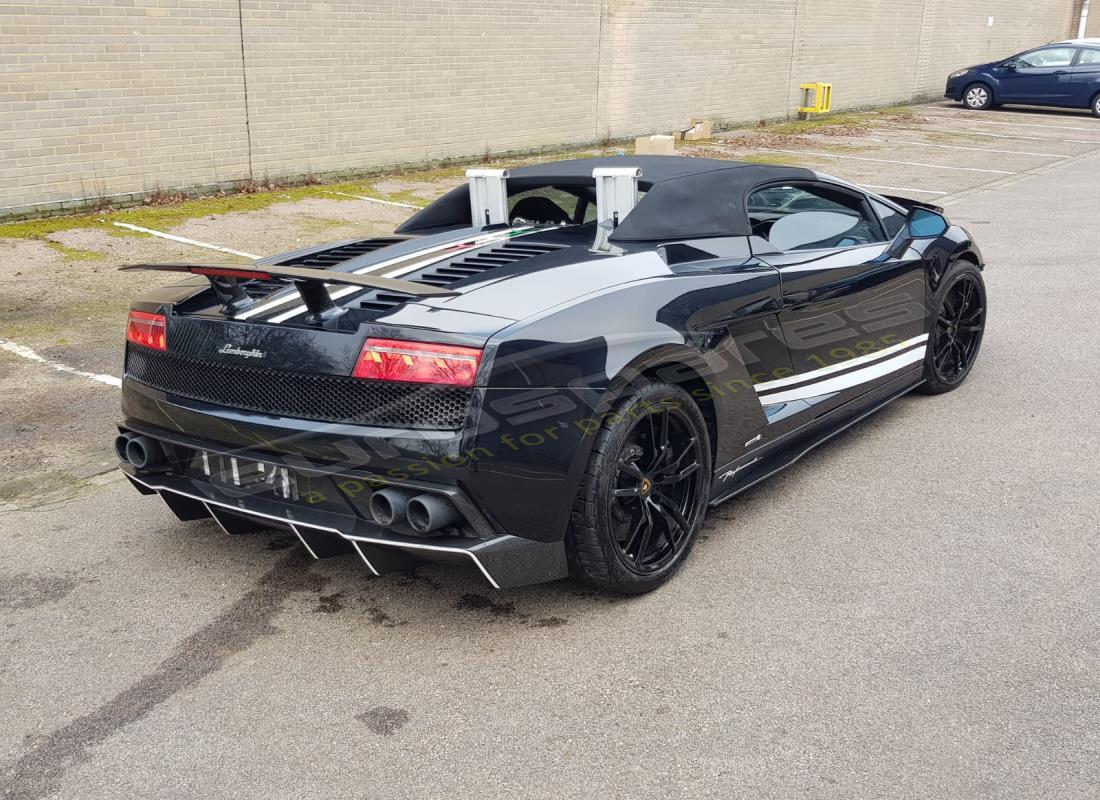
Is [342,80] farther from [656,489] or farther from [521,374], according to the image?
[521,374]

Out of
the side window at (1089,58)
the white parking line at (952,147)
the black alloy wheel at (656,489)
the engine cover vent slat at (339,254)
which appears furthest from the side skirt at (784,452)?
the side window at (1089,58)

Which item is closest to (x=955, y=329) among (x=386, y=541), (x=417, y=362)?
(x=417, y=362)

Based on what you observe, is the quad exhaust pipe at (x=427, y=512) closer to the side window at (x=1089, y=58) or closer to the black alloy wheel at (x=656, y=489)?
the black alloy wheel at (x=656, y=489)

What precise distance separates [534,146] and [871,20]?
1167cm

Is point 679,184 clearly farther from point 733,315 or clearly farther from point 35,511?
point 35,511

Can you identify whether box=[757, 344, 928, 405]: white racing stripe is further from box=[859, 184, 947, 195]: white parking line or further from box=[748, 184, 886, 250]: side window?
box=[859, 184, 947, 195]: white parking line

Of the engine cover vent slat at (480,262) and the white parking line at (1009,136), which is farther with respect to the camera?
the white parking line at (1009,136)

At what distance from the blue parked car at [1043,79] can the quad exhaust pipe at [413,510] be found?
81.8 feet

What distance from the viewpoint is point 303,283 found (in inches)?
132

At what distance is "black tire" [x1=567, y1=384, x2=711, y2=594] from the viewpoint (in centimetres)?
341

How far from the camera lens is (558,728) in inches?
117

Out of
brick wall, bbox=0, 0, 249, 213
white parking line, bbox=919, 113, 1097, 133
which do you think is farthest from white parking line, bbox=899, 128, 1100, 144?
brick wall, bbox=0, 0, 249, 213

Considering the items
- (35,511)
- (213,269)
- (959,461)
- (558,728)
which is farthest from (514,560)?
(959,461)

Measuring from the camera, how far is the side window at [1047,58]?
79.3 ft
